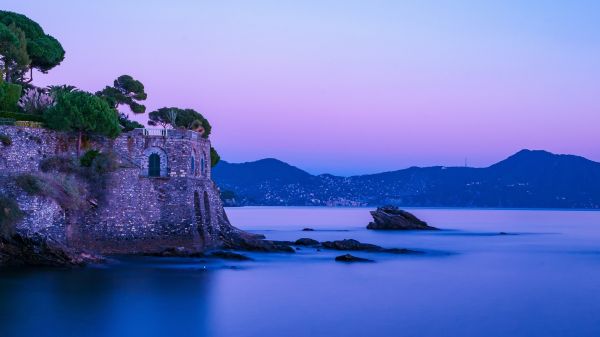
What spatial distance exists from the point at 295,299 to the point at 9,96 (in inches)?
878

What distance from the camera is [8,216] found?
3384 centimetres

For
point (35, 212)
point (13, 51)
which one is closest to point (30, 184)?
point (35, 212)

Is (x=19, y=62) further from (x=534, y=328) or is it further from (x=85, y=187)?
(x=534, y=328)

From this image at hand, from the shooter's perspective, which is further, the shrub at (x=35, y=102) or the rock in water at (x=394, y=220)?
the rock in water at (x=394, y=220)

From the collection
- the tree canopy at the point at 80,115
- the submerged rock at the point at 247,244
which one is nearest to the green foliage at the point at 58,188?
the tree canopy at the point at 80,115

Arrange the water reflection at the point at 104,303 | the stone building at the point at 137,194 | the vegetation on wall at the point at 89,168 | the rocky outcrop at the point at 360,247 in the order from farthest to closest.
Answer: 1. the rocky outcrop at the point at 360,247
2. the vegetation on wall at the point at 89,168
3. the stone building at the point at 137,194
4. the water reflection at the point at 104,303

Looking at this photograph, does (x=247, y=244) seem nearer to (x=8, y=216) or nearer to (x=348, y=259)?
(x=348, y=259)

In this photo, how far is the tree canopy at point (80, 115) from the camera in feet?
132

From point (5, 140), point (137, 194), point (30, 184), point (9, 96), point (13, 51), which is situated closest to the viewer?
point (30, 184)

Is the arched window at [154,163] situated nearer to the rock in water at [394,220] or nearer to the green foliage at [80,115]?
the green foliage at [80,115]

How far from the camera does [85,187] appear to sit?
1581 inches

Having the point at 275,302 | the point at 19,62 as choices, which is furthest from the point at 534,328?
the point at 19,62

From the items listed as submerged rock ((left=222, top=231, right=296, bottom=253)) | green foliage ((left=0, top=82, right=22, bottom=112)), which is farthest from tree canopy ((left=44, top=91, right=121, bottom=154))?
submerged rock ((left=222, top=231, right=296, bottom=253))

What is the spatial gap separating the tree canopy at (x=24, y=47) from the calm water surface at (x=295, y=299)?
68.9 ft
